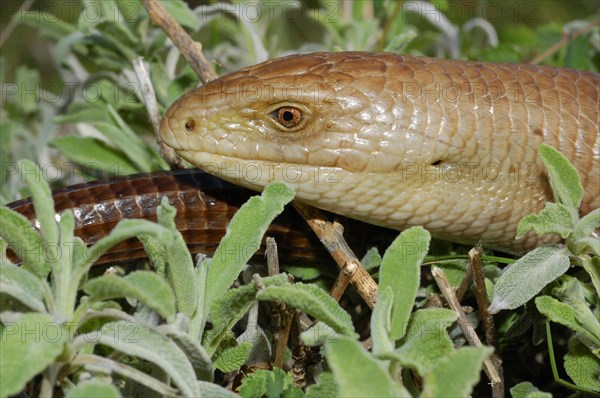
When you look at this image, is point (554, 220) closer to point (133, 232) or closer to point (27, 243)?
point (133, 232)

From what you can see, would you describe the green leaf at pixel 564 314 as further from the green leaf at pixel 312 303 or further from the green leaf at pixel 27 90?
the green leaf at pixel 27 90

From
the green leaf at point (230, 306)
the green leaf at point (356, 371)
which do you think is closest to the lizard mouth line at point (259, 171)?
the green leaf at point (230, 306)

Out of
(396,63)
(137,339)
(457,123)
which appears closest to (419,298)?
(457,123)

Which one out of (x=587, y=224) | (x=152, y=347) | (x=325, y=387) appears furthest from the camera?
(x=587, y=224)

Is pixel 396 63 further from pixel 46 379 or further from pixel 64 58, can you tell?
pixel 64 58

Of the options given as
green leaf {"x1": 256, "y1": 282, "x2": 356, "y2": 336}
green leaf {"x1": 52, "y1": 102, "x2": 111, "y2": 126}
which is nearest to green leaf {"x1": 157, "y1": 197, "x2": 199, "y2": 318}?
green leaf {"x1": 256, "y1": 282, "x2": 356, "y2": 336}

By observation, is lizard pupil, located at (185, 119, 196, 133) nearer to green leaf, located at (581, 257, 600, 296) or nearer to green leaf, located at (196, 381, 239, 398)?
green leaf, located at (196, 381, 239, 398)

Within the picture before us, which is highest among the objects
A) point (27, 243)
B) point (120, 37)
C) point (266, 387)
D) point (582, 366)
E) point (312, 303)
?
point (120, 37)

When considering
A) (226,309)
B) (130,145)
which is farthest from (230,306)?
(130,145)

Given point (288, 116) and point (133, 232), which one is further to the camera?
point (288, 116)
